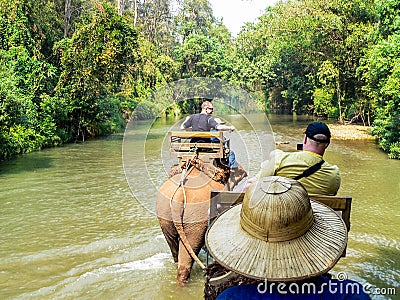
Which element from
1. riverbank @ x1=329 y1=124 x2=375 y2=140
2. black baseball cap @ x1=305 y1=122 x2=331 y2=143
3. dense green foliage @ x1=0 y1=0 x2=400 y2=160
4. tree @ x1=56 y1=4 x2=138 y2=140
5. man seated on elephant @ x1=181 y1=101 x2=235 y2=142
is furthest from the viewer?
riverbank @ x1=329 y1=124 x2=375 y2=140

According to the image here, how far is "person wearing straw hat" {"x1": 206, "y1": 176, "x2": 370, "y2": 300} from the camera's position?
1639 mm

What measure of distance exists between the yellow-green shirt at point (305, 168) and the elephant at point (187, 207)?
1.57m

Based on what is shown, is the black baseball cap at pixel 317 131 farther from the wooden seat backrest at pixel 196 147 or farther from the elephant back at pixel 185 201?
the elephant back at pixel 185 201

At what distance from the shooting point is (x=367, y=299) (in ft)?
5.34

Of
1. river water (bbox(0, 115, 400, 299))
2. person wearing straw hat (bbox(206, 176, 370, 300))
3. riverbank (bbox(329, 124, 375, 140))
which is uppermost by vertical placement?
person wearing straw hat (bbox(206, 176, 370, 300))

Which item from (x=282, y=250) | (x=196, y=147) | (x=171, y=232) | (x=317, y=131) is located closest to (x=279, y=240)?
(x=282, y=250)

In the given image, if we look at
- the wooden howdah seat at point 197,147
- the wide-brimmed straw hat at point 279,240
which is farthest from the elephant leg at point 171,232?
the wide-brimmed straw hat at point 279,240

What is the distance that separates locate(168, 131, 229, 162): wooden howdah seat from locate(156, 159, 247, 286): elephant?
0.08 m

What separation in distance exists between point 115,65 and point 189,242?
1404cm

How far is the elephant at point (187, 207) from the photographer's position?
421cm

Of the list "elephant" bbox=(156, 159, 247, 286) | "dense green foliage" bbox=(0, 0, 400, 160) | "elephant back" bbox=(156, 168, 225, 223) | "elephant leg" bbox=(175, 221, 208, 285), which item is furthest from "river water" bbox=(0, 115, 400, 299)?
"dense green foliage" bbox=(0, 0, 400, 160)

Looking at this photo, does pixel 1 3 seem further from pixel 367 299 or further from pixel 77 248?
pixel 367 299

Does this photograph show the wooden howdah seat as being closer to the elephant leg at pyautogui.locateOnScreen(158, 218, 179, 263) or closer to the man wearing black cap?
the elephant leg at pyautogui.locateOnScreen(158, 218, 179, 263)

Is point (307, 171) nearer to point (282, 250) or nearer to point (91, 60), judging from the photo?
point (282, 250)
